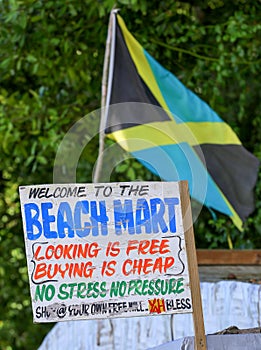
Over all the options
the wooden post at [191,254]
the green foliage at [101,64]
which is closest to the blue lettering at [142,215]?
the wooden post at [191,254]

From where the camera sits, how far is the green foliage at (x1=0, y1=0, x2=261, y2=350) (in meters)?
6.49

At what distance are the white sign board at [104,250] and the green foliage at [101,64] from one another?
3.52 m

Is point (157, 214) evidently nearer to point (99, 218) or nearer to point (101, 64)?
point (99, 218)

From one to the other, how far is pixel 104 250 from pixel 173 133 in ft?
8.82

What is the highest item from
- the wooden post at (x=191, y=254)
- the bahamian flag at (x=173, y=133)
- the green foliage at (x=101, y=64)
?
the green foliage at (x=101, y=64)

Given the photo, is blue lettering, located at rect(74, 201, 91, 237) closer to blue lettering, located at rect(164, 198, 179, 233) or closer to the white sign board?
the white sign board

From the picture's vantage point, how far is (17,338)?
28.0 ft

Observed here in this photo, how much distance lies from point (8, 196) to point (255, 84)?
2.49 meters

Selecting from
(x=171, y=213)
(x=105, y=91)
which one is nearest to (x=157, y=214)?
(x=171, y=213)

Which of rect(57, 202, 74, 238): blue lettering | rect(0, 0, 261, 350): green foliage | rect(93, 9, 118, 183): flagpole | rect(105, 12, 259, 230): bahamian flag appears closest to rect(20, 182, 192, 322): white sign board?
rect(57, 202, 74, 238): blue lettering

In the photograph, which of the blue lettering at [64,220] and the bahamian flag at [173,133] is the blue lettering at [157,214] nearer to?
the blue lettering at [64,220]

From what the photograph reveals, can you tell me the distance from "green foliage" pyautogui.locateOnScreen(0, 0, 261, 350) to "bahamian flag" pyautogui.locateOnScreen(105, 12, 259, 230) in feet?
2.22

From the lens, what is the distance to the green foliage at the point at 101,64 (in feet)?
21.3

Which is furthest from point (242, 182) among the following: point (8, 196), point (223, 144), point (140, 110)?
point (8, 196)
